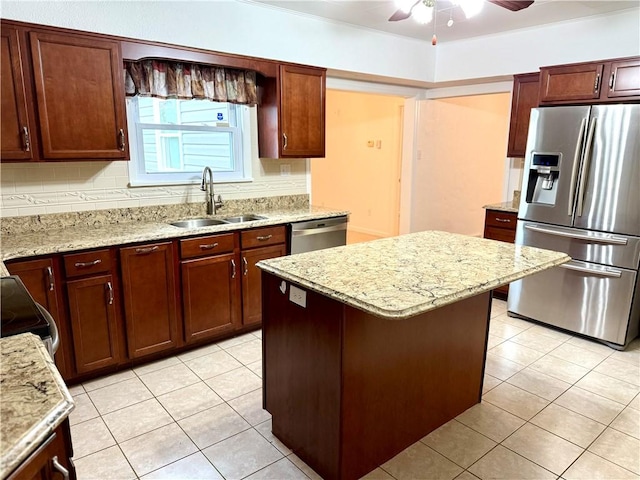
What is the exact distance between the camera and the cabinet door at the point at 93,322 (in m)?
2.55

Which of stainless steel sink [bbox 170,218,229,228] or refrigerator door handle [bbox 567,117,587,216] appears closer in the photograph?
refrigerator door handle [bbox 567,117,587,216]

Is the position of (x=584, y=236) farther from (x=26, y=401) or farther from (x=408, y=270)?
(x=26, y=401)

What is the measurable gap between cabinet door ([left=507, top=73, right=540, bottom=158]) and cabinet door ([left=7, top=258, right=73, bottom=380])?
398cm

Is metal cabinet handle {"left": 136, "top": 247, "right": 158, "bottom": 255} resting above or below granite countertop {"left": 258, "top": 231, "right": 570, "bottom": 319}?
below

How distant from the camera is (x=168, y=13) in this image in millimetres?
3006

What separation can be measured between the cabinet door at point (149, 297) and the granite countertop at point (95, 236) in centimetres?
8

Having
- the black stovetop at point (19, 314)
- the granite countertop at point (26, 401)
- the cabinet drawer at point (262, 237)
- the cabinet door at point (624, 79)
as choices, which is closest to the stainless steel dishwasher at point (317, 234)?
the cabinet drawer at point (262, 237)

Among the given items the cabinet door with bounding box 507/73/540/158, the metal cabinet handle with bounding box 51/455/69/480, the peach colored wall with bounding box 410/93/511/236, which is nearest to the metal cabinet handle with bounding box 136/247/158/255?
the metal cabinet handle with bounding box 51/455/69/480

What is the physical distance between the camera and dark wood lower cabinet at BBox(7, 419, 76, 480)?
34.7 inches

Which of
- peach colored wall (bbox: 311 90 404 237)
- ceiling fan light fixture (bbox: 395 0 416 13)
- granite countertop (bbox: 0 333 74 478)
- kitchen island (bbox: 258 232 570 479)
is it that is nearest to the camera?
granite countertop (bbox: 0 333 74 478)

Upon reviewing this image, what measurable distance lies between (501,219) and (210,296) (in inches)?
110

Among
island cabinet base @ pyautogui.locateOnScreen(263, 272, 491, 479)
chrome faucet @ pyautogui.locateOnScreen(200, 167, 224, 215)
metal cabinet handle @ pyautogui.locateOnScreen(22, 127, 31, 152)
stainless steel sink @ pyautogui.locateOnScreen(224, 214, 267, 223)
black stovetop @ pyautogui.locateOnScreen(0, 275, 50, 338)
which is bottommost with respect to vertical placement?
island cabinet base @ pyautogui.locateOnScreen(263, 272, 491, 479)

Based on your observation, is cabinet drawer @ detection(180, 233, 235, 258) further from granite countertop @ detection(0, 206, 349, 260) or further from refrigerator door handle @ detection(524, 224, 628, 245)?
refrigerator door handle @ detection(524, 224, 628, 245)

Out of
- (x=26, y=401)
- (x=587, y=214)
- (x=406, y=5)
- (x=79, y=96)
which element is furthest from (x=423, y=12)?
(x=26, y=401)
